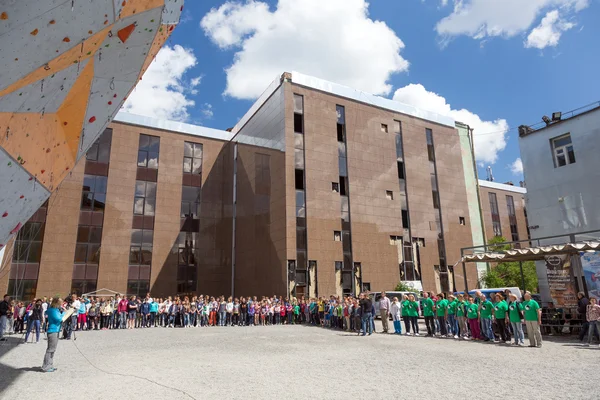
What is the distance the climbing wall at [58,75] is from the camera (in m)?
4.10

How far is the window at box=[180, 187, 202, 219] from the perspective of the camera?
34.8 metres

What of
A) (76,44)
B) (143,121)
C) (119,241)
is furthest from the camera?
(143,121)

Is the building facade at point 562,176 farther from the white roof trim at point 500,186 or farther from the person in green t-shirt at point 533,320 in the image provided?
the white roof trim at point 500,186

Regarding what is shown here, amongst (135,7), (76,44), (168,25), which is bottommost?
(76,44)

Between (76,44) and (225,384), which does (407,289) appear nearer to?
(225,384)

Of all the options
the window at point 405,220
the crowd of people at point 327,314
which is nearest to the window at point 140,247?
the crowd of people at point 327,314

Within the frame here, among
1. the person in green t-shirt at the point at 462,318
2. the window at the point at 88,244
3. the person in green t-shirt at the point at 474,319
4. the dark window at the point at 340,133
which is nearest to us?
the person in green t-shirt at the point at 474,319

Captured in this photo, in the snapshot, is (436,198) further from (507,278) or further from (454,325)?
(454,325)

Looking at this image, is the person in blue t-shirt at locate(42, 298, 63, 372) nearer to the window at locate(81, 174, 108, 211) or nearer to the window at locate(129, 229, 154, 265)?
the window at locate(129, 229, 154, 265)

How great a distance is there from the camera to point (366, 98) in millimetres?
34344

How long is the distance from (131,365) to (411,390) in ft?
22.7

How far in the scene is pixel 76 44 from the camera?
4.92 meters

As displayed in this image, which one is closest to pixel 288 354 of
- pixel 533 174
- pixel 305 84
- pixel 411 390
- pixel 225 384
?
pixel 225 384

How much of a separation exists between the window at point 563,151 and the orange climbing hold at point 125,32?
23.6 m
